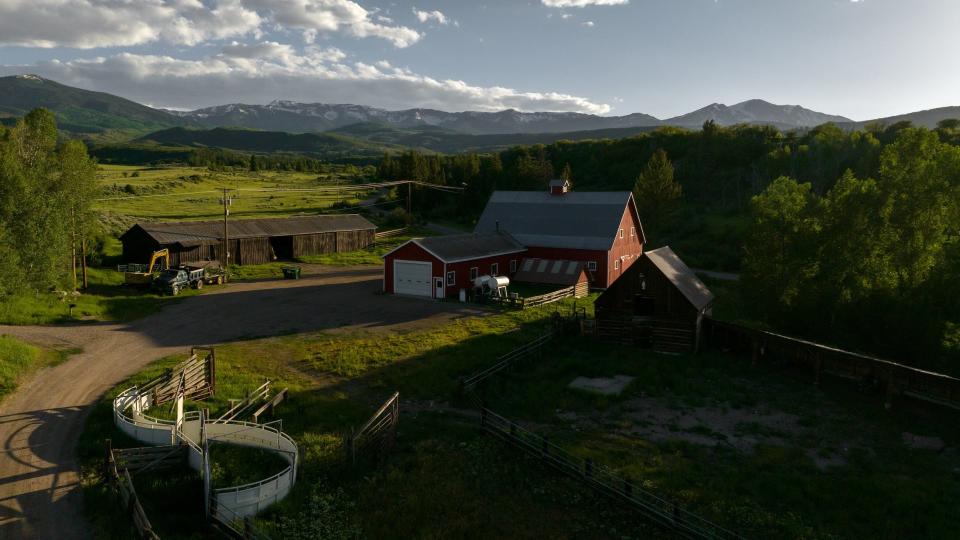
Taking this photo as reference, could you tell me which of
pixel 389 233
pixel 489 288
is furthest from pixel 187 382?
pixel 389 233

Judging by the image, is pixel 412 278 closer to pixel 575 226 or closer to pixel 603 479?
pixel 575 226

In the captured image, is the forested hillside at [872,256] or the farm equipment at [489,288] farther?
the farm equipment at [489,288]

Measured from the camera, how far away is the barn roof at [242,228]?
164ft

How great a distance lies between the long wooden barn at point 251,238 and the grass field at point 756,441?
3595 centimetres

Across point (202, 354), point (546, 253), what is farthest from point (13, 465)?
point (546, 253)

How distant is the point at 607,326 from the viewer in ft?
107

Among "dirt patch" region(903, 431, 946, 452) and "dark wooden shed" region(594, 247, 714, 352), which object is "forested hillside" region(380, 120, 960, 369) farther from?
"dirt patch" region(903, 431, 946, 452)

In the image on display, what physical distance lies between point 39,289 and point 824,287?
44.1m

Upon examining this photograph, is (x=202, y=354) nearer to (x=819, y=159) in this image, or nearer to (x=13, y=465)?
(x=13, y=465)

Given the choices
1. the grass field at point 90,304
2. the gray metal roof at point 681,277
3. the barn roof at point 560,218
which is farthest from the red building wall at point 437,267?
the gray metal roof at point 681,277

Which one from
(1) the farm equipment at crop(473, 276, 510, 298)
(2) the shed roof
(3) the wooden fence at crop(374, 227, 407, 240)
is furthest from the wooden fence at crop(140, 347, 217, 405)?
(3) the wooden fence at crop(374, 227, 407, 240)

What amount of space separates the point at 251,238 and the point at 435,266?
22.1 m

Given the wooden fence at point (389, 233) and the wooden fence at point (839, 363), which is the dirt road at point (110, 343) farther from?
the wooden fence at point (389, 233)

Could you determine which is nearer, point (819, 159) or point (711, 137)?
point (819, 159)
